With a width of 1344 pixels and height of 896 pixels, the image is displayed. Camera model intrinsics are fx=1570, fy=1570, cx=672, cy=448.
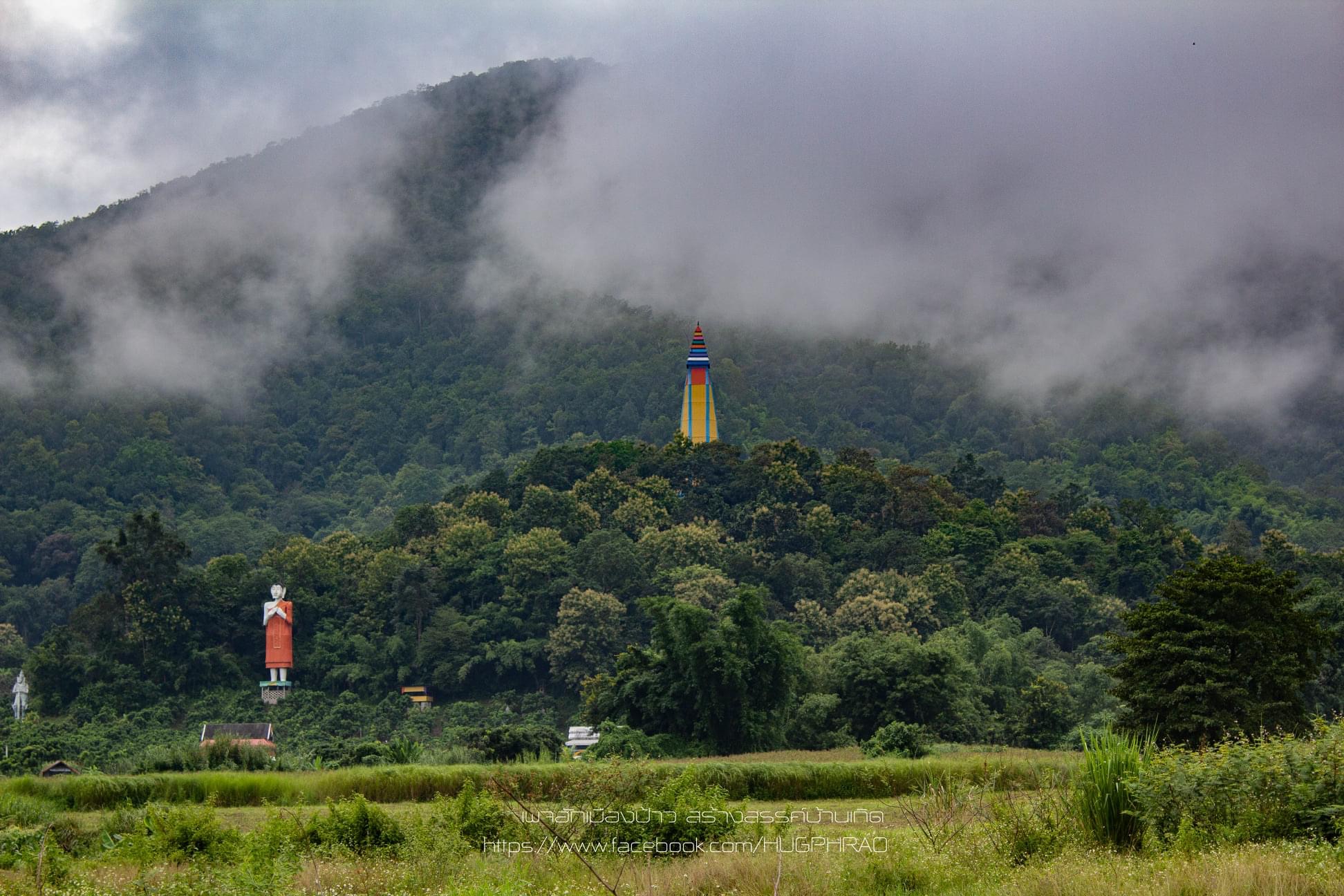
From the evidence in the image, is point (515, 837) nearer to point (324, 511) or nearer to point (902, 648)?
point (902, 648)

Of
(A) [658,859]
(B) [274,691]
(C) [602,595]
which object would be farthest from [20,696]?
(A) [658,859]

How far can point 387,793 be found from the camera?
2238cm

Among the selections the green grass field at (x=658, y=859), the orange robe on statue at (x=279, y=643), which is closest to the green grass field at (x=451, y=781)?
the green grass field at (x=658, y=859)

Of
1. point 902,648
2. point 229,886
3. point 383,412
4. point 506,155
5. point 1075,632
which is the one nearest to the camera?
point 229,886

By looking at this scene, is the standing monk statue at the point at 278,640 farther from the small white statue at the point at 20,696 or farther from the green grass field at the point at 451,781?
the green grass field at the point at 451,781

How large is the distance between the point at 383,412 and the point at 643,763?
108m

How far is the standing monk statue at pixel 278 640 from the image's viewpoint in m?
56.7

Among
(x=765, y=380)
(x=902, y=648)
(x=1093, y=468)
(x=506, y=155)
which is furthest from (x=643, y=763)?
(x=506, y=155)

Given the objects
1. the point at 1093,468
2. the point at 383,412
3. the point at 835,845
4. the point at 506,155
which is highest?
the point at 506,155

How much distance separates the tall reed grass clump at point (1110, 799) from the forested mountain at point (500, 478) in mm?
23462

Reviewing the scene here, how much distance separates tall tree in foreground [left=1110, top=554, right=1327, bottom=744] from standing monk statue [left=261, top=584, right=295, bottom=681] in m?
36.0

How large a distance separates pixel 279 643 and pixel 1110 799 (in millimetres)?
45926

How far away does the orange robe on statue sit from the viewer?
56625 millimetres

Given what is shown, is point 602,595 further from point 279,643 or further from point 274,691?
point 274,691
